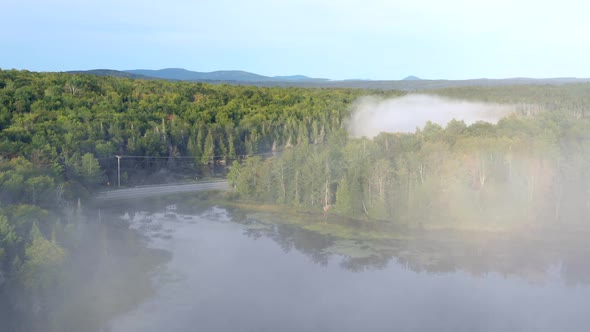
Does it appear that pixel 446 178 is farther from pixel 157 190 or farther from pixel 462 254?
pixel 157 190

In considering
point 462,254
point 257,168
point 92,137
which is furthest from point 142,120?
point 462,254

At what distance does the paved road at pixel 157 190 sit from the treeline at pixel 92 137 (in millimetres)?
1051

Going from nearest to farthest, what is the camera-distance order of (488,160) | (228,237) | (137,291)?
(137,291)
(228,237)
(488,160)

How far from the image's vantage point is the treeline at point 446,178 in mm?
24719

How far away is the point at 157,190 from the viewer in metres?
32.4

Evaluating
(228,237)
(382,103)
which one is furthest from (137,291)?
(382,103)

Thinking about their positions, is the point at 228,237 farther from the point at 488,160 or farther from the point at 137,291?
the point at 488,160

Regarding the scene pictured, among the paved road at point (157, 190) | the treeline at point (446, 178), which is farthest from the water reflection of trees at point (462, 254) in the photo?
the paved road at point (157, 190)

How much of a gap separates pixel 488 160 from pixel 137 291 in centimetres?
1595

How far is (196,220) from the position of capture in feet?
87.0

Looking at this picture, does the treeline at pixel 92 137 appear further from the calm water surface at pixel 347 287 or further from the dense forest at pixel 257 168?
the calm water surface at pixel 347 287

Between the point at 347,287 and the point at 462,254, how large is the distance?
544 cm

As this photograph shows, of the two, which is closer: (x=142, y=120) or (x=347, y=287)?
(x=347, y=287)

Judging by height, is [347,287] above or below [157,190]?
below
